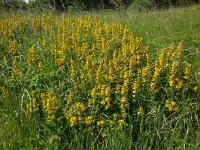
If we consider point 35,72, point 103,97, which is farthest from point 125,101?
point 35,72

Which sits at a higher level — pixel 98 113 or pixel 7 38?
pixel 7 38

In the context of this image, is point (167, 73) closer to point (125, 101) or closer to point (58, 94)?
point (125, 101)

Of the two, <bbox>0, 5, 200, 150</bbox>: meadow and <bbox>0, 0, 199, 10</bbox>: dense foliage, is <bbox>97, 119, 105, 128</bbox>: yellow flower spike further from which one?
<bbox>0, 0, 199, 10</bbox>: dense foliage

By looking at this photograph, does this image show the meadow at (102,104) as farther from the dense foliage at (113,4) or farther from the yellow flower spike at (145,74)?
the dense foliage at (113,4)

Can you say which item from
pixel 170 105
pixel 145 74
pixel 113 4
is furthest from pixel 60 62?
pixel 113 4

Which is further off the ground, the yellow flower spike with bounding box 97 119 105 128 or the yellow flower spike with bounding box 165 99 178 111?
the yellow flower spike with bounding box 165 99 178 111

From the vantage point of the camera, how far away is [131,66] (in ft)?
9.07

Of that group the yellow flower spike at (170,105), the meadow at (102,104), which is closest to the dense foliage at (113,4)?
the meadow at (102,104)

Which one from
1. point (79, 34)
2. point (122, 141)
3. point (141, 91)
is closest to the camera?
point (122, 141)

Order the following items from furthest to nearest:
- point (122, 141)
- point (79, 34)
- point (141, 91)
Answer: point (79, 34) → point (141, 91) → point (122, 141)

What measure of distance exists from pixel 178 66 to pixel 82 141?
1.24 meters

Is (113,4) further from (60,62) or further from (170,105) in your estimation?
(170,105)

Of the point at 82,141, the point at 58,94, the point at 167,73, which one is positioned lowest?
the point at 82,141

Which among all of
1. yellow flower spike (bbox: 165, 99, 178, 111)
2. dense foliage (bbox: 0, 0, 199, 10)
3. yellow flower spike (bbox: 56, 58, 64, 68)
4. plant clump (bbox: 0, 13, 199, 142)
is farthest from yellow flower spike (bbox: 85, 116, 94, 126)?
dense foliage (bbox: 0, 0, 199, 10)
